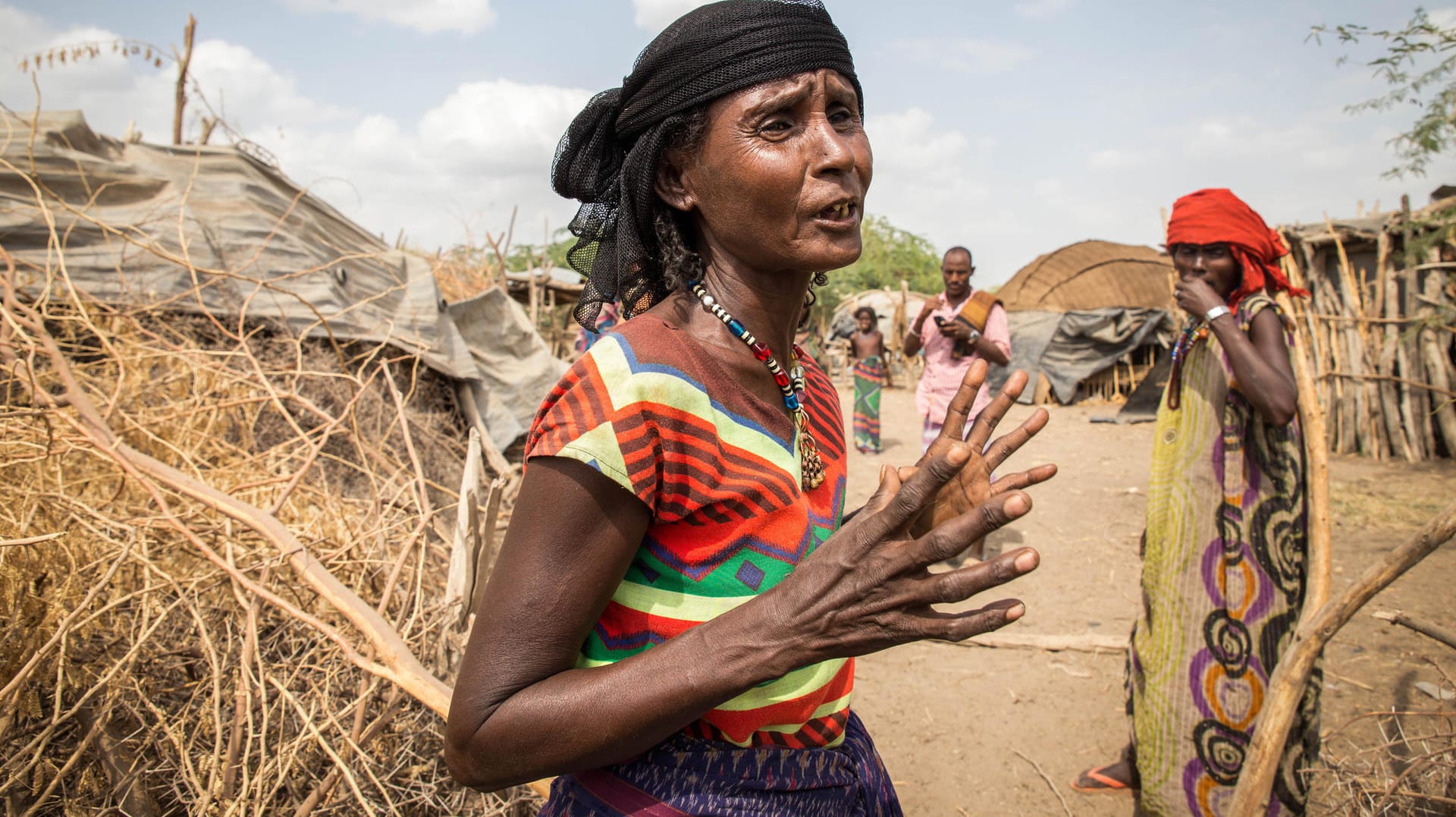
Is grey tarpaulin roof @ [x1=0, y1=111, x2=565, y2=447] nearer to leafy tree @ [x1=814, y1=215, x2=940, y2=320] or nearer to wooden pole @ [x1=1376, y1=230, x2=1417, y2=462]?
wooden pole @ [x1=1376, y1=230, x2=1417, y2=462]

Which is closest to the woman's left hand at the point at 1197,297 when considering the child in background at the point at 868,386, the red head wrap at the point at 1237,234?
the red head wrap at the point at 1237,234

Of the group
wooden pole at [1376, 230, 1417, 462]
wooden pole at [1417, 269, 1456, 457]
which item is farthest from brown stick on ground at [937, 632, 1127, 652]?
Answer: wooden pole at [1376, 230, 1417, 462]

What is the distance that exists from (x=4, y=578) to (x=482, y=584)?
3.82 ft

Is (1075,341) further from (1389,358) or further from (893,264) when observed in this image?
(893,264)

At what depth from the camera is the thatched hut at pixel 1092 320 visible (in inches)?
538

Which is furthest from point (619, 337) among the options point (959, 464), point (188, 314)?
point (188, 314)

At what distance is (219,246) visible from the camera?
18.6 ft

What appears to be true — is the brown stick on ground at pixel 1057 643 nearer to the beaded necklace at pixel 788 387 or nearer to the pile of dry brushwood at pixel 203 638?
the pile of dry brushwood at pixel 203 638

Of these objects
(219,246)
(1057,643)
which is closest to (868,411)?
(1057,643)

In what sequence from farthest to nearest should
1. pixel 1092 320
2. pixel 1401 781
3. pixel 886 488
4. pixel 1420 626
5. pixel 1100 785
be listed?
pixel 1092 320 → pixel 1100 785 → pixel 1401 781 → pixel 1420 626 → pixel 886 488

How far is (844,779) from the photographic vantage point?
1.16 metres

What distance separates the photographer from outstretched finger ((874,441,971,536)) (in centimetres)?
80

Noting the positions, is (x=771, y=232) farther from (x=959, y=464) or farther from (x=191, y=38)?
(x=191, y=38)

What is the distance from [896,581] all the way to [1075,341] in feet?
48.4
